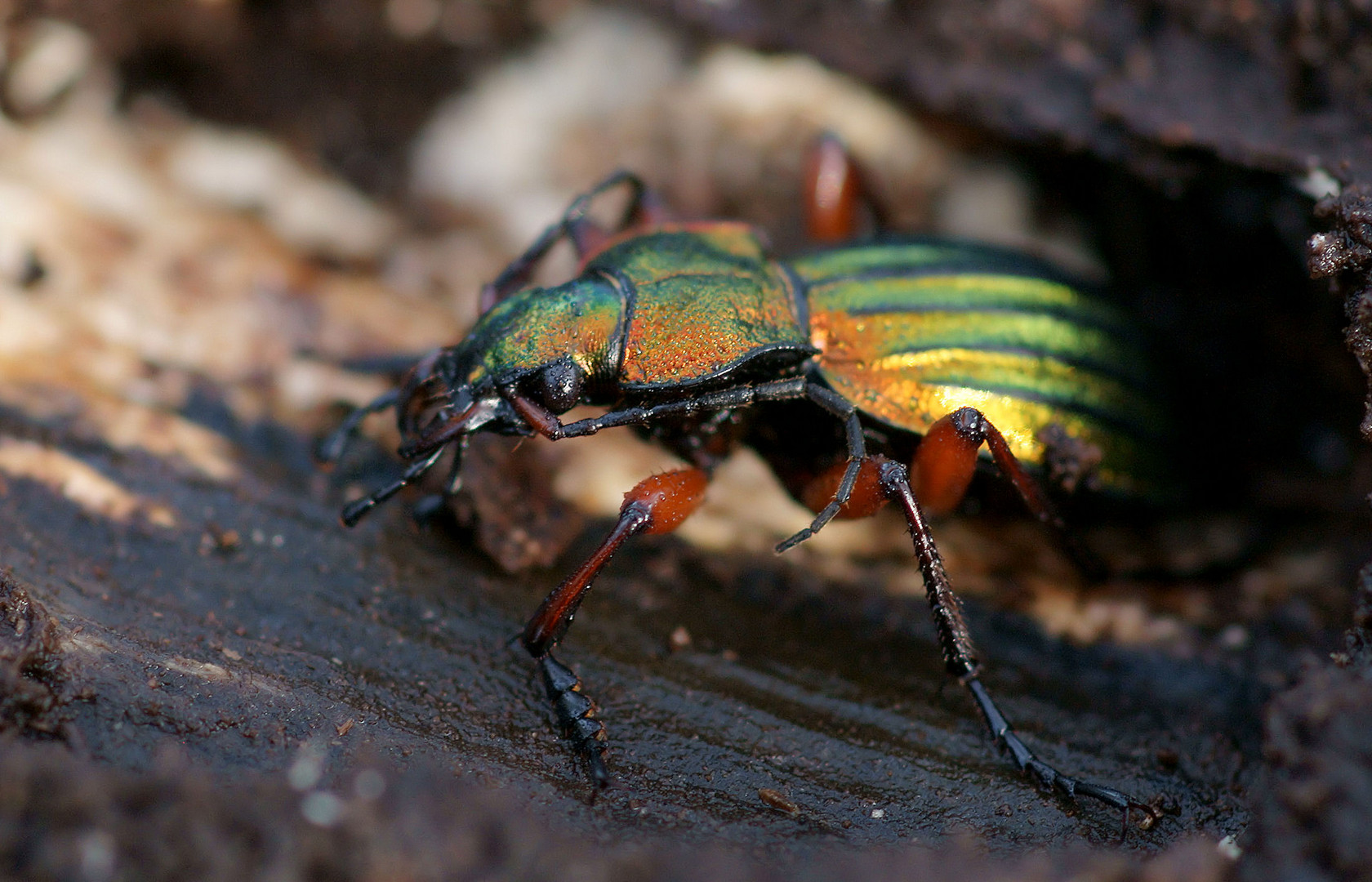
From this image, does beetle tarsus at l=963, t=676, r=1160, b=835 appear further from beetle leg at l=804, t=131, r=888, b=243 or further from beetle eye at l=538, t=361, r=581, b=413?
beetle leg at l=804, t=131, r=888, b=243

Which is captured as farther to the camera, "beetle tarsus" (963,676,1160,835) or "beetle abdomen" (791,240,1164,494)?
"beetle abdomen" (791,240,1164,494)

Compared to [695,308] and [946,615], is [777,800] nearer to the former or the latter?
[946,615]

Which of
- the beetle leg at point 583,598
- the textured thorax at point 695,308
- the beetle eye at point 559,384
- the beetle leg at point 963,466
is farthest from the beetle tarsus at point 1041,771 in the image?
the beetle eye at point 559,384

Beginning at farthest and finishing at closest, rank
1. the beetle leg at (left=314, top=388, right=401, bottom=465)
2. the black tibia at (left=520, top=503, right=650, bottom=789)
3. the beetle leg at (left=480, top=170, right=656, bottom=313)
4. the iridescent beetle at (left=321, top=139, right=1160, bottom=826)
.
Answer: the beetle leg at (left=480, top=170, right=656, bottom=313) → the beetle leg at (left=314, top=388, right=401, bottom=465) → the iridescent beetle at (left=321, top=139, right=1160, bottom=826) → the black tibia at (left=520, top=503, right=650, bottom=789)

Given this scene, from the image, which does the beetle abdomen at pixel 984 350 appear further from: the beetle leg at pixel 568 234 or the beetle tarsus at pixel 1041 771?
the beetle tarsus at pixel 1041 771

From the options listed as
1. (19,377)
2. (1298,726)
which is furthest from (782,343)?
(19,377)

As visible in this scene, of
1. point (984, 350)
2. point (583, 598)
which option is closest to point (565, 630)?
point (583, 598)

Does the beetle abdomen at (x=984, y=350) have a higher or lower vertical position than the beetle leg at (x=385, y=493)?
higher

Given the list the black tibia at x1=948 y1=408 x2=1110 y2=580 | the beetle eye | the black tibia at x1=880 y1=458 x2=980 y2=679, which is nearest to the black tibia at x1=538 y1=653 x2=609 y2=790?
the beetle eye
